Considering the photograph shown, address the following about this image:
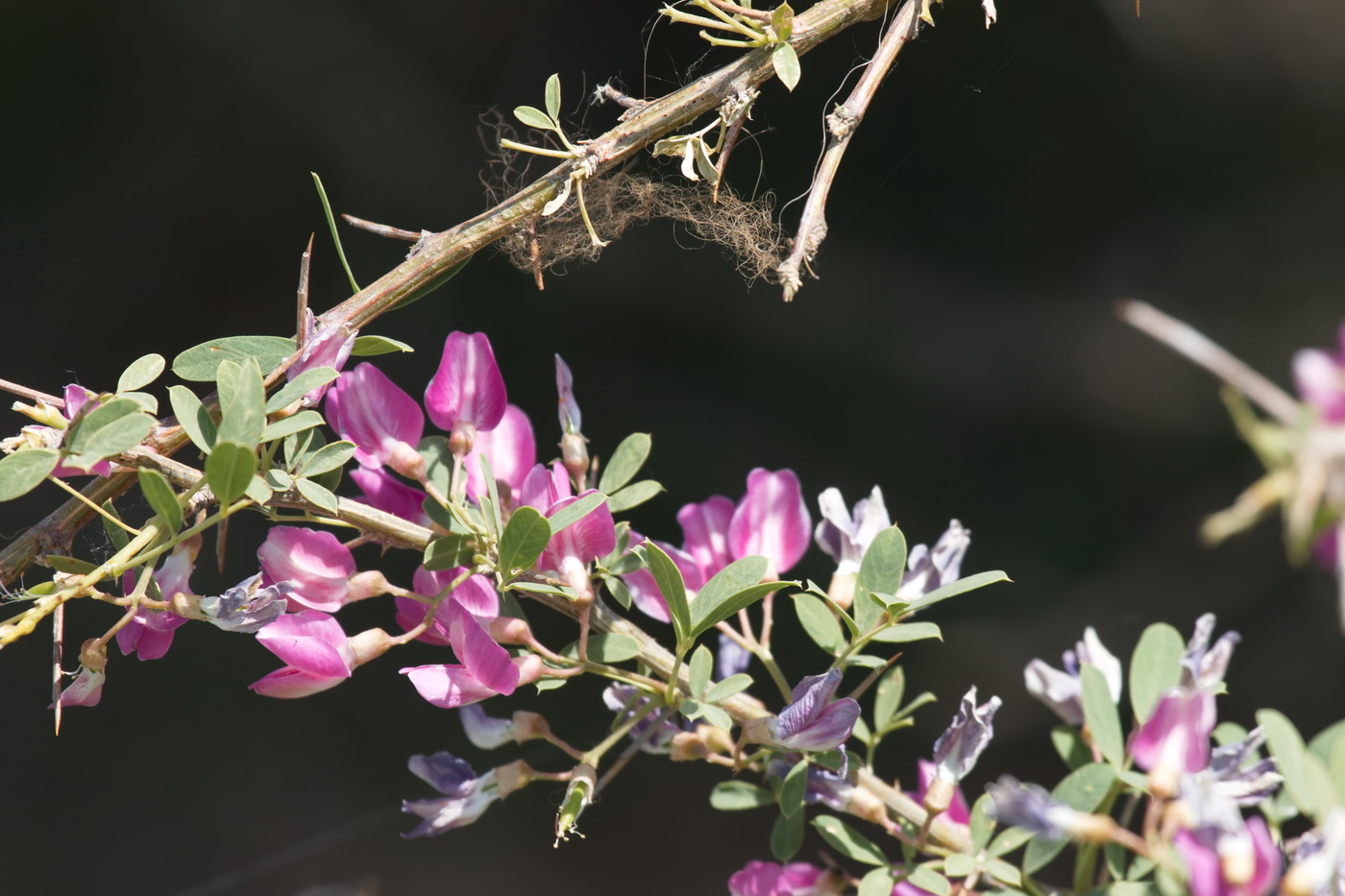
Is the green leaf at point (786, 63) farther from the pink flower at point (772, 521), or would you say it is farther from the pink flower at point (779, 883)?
the pink flower at point (779, 883)

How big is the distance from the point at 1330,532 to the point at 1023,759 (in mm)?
879

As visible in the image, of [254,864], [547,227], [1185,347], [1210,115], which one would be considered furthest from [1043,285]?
[254,864]

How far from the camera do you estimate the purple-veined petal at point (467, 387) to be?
0.43m

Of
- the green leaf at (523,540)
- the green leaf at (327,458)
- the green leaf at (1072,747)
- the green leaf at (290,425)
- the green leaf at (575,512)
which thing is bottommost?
the green leaf at (1072,747)

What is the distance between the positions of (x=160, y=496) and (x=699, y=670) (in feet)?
0.68

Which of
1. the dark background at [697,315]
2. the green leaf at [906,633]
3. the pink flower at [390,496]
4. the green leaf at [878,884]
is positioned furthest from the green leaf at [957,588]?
the dark background at [697,315]

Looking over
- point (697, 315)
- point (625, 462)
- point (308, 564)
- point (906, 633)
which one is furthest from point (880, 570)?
point (697, 315)

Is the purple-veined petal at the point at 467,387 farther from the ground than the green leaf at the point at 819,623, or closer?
farther from the ground

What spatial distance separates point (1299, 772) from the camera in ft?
0.91

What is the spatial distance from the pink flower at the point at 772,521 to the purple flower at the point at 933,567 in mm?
53

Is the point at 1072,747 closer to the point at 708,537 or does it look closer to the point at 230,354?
the point at 708,537

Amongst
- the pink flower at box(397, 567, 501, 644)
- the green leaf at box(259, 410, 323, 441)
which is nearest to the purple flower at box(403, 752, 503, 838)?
the pink flower at box(397, 567, 501, 644)

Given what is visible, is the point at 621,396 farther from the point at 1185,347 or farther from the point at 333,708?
the point at 1185,347

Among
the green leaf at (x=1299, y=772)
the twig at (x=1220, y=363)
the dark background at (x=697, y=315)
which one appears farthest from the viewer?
the dark background at (x=697, y=315)
